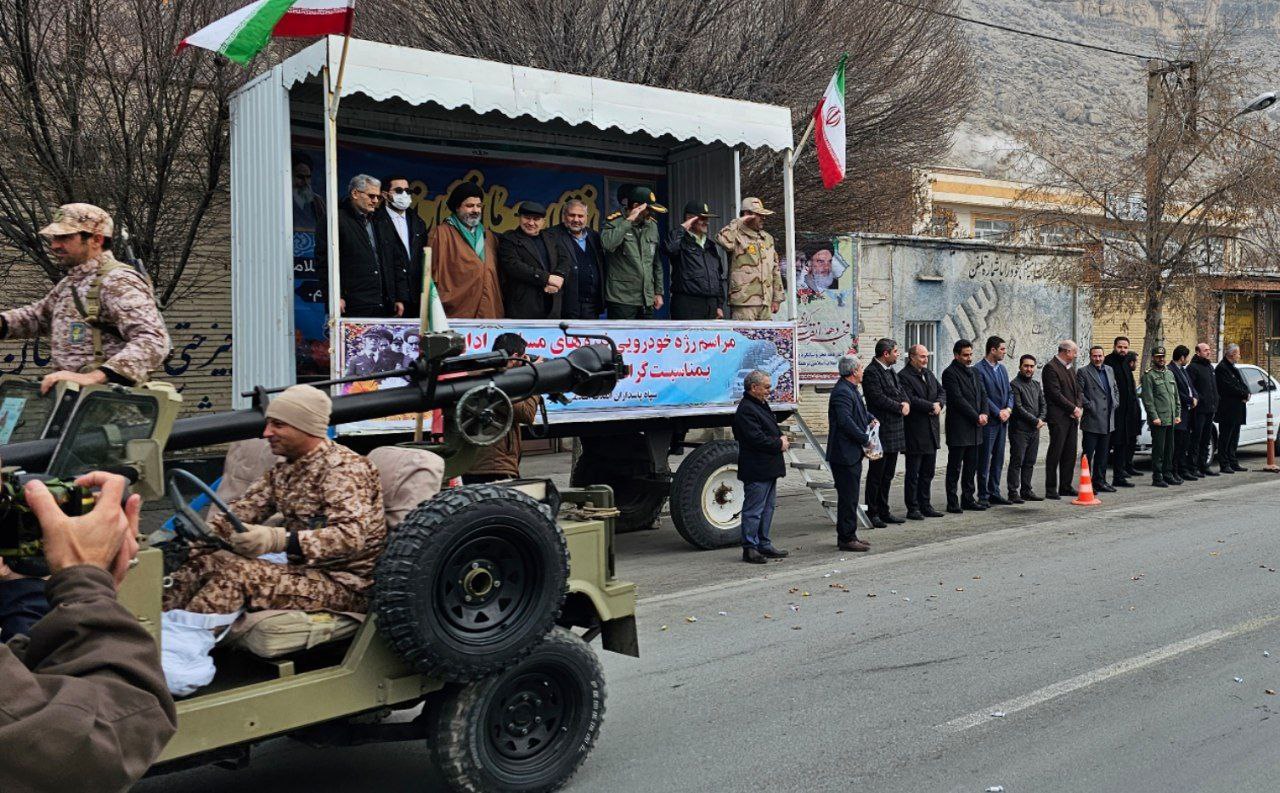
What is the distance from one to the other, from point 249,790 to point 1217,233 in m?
20.8

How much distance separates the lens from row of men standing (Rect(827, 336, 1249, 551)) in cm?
1152

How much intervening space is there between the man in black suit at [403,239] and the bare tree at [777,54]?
217 inches

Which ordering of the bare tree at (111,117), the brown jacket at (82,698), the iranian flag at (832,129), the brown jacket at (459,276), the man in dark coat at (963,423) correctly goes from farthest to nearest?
the man in dark coat at (963,423), the iranian flag at (832,129), the bare tree at (111,117), the brown jacket at (459,276), the brown jacket at (82,698)

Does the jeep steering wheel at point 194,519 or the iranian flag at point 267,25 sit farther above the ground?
the iranian flag at point 267,25

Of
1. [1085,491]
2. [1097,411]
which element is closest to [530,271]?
[1085,491]

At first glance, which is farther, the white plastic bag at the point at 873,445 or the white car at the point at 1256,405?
the white car at the point at 1256,405

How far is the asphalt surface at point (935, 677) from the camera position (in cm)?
517

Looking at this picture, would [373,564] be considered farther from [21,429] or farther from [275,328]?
[275,328]

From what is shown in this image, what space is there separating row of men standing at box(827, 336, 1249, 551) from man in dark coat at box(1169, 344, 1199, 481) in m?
0.02

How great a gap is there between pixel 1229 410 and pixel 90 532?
17.8m

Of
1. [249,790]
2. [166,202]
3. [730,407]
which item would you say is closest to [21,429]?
[249,790]

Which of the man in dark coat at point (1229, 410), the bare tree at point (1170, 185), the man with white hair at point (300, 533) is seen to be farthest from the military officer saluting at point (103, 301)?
the bare tree at point (1170, 185)

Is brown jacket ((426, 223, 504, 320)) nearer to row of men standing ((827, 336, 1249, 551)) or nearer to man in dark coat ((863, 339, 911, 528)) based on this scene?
row of men standing ((827, 336, 1249, 551))

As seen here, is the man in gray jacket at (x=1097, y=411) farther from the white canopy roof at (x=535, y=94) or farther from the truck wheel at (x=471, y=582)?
the truck wheel at (x=471, y=582)
